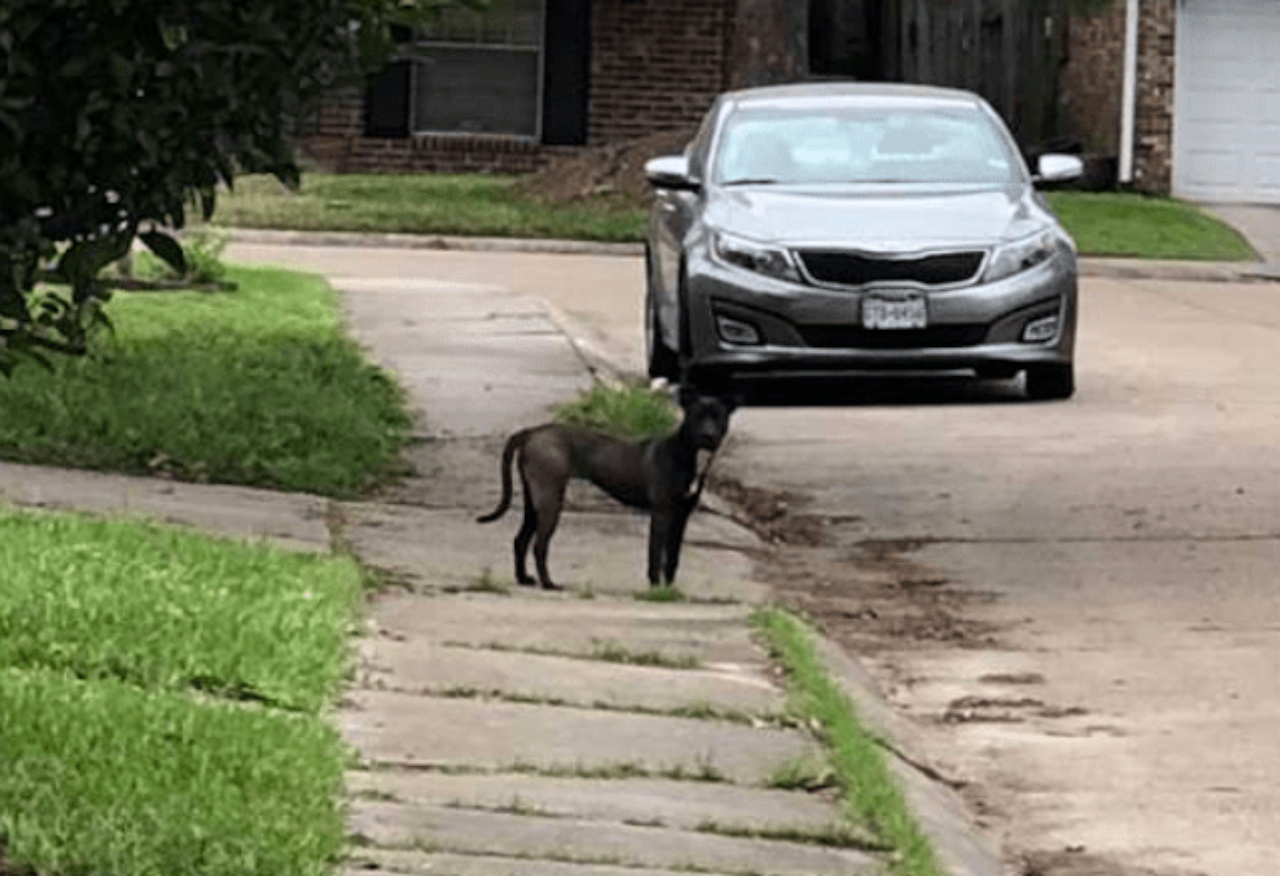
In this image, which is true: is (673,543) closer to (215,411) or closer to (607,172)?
(215,411)

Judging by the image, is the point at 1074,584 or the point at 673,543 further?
the point at 1074,584

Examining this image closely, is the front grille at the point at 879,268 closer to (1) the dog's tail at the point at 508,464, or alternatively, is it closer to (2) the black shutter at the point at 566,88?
(1) the dog's tail at the point at 508,464

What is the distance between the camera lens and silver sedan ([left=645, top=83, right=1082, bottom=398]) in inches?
612

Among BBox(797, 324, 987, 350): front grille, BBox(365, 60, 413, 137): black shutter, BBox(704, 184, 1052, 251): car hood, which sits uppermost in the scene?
BBox(704, 184, 1052, 251): car hood

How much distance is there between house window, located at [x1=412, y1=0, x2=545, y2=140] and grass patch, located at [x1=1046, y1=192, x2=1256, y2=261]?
20.3 ft

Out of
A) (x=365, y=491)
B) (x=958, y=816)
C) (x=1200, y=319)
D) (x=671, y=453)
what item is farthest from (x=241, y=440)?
(x=1200, y=319)

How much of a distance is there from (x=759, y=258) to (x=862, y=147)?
1491 mm

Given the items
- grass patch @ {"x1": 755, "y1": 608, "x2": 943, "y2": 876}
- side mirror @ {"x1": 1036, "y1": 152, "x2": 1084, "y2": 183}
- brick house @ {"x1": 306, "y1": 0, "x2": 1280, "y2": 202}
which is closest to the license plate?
side mirror @ {"x1": 1036, "y1": 152, "x2": 1084, "y2": 183}

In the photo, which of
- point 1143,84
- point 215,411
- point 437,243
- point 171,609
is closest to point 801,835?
point 171,609

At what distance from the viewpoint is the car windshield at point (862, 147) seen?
657 inches

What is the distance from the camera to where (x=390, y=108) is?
112 feet

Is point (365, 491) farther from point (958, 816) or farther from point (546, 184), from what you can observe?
point (546, 184)

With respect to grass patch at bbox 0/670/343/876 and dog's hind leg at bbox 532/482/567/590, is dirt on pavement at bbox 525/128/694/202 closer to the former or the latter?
dog's hind leg at bbox 532/482/567/590

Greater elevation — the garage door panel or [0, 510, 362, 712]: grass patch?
[0, 510, 362, 712]: grass patch
